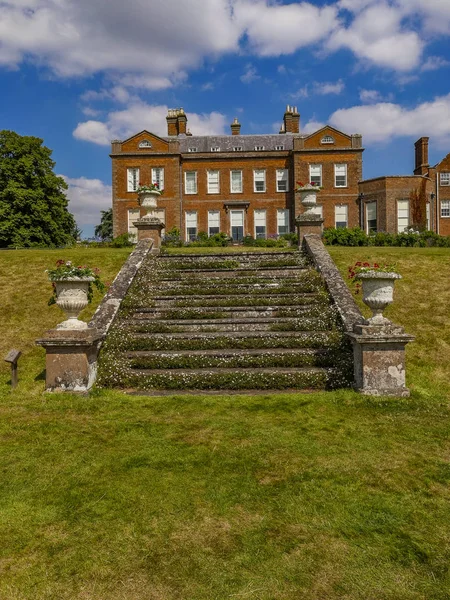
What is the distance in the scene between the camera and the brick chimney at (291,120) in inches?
1695

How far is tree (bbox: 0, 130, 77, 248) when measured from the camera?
127ft

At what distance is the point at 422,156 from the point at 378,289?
37.5 meters

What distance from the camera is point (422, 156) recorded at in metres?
38.8

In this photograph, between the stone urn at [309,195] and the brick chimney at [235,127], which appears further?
the brick chimney at [235,127]

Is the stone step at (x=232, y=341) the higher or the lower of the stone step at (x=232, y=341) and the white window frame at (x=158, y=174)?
the lower

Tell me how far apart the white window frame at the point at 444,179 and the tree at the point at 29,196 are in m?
34.7

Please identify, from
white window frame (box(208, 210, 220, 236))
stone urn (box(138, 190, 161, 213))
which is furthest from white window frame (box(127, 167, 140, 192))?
stone urn (box(138, 190, 161, 213))

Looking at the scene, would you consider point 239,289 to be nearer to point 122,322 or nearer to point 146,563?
point 122,322

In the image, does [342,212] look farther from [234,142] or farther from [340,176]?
[234,142]

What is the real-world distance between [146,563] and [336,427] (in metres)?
3.30

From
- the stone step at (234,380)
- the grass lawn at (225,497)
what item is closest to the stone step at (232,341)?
the stone step at (234,380)

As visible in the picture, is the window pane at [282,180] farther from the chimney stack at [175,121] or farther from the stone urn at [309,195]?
the stone urn at [309,195]

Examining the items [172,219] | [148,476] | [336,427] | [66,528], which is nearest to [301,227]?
[336,427]

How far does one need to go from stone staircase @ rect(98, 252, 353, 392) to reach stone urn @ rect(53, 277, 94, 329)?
1.02m
